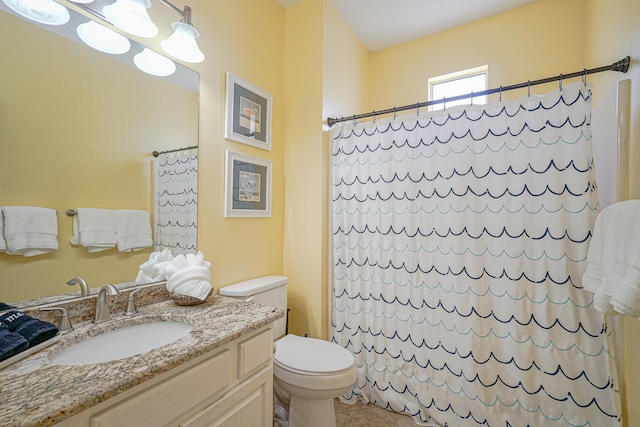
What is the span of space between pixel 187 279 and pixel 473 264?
147 cm

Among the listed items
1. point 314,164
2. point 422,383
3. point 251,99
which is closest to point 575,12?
point 314,164

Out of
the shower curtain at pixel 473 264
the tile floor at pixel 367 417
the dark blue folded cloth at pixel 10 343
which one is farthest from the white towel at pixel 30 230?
the tile floor at pixel 367 417

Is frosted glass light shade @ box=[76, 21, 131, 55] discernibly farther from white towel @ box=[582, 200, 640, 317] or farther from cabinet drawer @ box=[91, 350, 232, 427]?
white towel @ box=[582, 200, 640, 317]

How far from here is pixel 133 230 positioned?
47.0 inches

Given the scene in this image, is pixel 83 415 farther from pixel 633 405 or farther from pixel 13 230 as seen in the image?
pixel 633 405

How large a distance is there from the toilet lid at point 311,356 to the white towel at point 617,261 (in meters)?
1.04

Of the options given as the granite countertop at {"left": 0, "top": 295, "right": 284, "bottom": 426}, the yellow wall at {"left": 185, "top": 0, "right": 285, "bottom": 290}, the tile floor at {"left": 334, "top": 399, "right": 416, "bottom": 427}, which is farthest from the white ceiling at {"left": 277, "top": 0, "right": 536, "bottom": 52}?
the tile floor at {"left": 334, "top": 399, "right": 416, "bottom": 427}

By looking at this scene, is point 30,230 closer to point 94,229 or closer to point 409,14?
point 94,229

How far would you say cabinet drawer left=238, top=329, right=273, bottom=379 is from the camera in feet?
3.19

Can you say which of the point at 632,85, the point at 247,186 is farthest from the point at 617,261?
the point at 247,186

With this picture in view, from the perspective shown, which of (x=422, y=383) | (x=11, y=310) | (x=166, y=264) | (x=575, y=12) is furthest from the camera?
(x=575, y=12)

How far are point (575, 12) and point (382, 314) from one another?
2491mm

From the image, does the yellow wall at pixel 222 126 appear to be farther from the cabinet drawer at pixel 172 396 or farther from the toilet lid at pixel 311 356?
the cabinet drawer at pixel 172 396

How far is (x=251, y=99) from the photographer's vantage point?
1.77 metres
